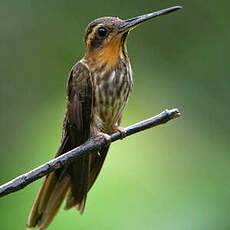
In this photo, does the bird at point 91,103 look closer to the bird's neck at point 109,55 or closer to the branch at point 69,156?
the bird's neck at point 109,55

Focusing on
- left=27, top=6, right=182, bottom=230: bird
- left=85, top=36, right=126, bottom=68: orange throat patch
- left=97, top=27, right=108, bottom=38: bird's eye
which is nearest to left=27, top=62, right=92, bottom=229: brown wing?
left=27, top=6, right=182, bottom=230: bird

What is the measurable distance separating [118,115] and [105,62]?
350 millimetres

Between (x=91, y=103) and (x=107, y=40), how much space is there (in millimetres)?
404

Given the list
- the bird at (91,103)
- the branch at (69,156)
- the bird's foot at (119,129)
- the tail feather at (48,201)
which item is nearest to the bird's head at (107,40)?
the bird at (91,103)

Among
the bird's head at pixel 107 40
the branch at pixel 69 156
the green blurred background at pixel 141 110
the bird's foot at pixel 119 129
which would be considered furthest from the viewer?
the bird's head at pixel 107 40

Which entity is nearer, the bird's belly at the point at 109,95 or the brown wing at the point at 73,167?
the brown wing at the point at 73,167

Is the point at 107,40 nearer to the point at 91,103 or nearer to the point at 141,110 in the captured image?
the point at 91,103

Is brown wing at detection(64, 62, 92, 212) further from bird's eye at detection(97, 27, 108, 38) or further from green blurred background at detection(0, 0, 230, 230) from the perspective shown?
bird's eye at detection(97, 27, 108, 38)

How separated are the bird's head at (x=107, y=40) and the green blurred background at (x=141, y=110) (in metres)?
0.64

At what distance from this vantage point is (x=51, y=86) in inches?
187

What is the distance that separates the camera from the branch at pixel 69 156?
8.97 ft

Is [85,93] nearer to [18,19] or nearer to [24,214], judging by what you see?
[24,214]

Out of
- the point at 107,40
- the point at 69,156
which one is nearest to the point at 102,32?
the point at 107,40

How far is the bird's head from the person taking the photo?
3.60m
